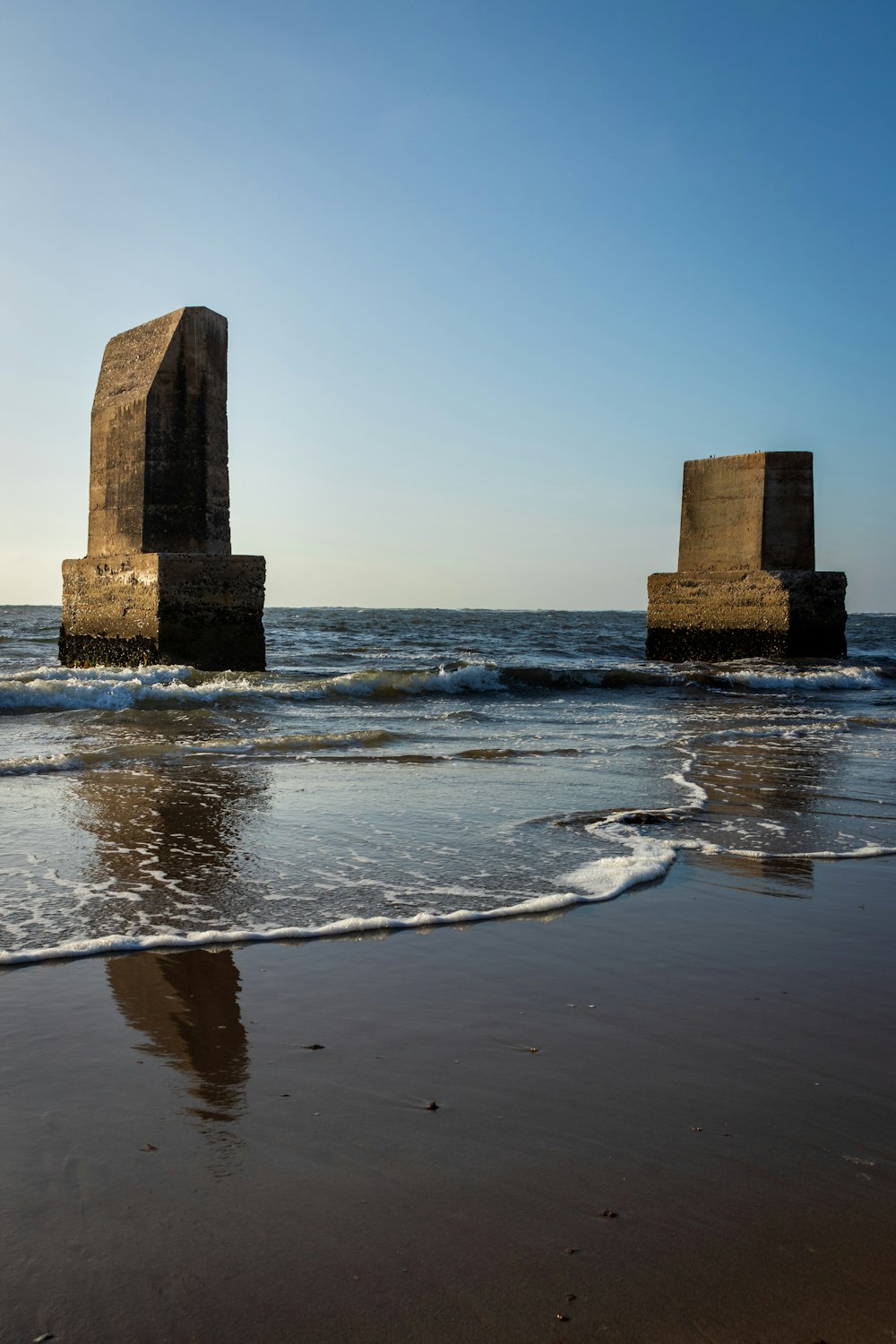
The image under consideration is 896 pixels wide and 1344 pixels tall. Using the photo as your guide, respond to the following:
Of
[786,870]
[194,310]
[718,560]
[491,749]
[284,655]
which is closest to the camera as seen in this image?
[786,870]

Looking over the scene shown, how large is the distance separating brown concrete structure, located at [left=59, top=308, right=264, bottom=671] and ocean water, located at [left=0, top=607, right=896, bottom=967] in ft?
1.38

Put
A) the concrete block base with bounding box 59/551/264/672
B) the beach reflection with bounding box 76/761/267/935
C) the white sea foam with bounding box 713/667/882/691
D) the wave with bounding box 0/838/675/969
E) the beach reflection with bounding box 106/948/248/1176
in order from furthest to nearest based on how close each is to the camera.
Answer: the white sea foam with bounding box 713/667/882/691 < the concrete block base with bounding box 59/551/264/672 < the beach reflection with bounding box 76/761/267/935 < the wave with bounding box 0/838/675/969 < the beach reflection with bounding box 106/948/248/1176

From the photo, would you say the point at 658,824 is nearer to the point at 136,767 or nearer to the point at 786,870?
the point at 786,870

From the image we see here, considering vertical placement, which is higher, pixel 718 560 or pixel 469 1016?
pixel 718 560

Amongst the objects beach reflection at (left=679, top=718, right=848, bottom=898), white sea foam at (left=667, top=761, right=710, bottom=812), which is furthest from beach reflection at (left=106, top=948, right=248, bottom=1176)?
white sea foam at (left=667, top=761, right=710, bottom=812)

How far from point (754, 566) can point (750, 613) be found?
25.5 inches

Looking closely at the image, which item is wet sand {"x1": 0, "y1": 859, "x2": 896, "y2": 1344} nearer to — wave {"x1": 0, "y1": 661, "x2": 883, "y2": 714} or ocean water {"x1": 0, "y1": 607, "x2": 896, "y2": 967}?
ocean water {"x1": 0, "y1": 607, "x2": 896, "y2": 967}

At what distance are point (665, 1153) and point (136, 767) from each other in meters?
5.21

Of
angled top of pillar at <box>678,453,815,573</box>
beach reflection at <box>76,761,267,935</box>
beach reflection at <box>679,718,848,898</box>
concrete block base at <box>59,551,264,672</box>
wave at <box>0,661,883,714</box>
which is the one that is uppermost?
angled top of pillar at <box>678,453,815,573</box>

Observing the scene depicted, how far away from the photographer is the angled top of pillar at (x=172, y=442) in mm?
10477

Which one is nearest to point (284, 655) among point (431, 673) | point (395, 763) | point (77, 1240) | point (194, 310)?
point (431, 673)

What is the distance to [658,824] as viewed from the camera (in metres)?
4.75

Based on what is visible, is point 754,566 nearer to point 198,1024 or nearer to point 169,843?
point 169,843

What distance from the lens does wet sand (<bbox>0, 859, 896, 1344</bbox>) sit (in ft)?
4.50
